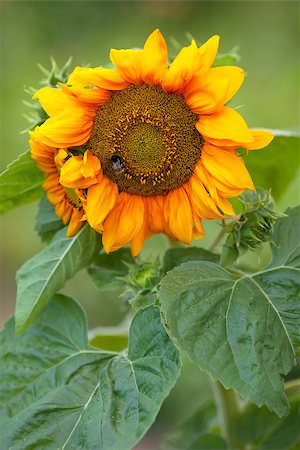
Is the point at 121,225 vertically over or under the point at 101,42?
under

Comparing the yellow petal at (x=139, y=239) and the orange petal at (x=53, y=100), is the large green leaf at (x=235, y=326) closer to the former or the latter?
the yellow petal at (x=139, y=239)

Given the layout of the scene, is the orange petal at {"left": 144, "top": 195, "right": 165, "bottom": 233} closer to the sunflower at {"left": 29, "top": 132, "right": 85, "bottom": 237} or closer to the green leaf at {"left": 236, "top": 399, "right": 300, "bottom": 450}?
the sunflower at {"left": 29, "top": 132, "right": 85, "bottom": 237}

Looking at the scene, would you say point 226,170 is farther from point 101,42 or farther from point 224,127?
point 101,42

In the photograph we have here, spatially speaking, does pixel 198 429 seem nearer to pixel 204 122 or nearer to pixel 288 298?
pixel 288 298

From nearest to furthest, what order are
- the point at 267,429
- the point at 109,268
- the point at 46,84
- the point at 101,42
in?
the point at 46,84
the point at 109,268
the point at 267,429
the point at 101,42

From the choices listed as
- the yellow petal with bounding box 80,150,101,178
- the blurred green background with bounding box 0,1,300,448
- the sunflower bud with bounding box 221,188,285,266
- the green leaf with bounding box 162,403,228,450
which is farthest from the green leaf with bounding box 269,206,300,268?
the blurred green background with bounding box 0,1,300,448

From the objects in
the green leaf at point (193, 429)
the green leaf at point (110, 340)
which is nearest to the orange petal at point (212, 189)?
the green leaf at point (110, 340)

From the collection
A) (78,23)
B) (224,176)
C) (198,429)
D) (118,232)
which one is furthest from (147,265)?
(78,23)

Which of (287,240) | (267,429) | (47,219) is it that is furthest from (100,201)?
(267,429)
